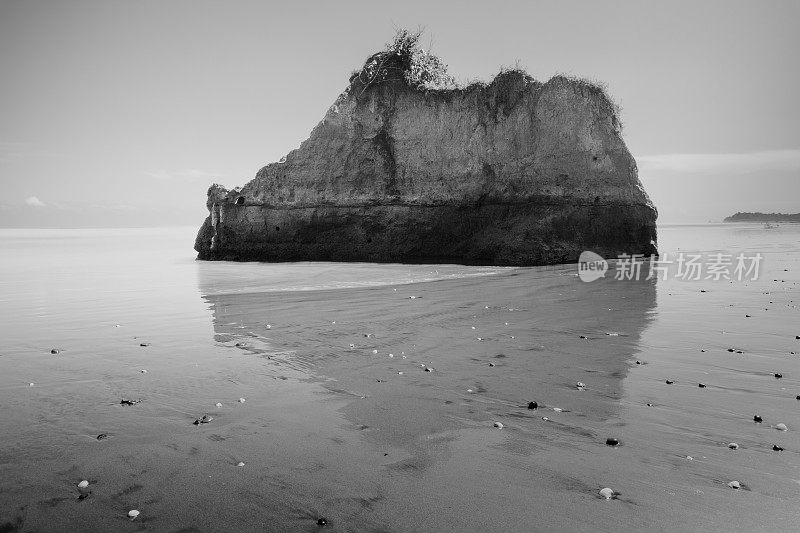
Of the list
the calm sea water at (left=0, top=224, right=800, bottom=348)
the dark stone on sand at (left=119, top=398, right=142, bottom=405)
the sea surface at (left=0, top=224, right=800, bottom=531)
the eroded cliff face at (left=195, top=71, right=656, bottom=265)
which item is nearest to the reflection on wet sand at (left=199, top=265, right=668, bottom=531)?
the sea surface at (left=0, top=224, right=800, bottom=531)

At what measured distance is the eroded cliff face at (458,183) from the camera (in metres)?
14.7

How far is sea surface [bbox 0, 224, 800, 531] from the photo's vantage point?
99.6 inches

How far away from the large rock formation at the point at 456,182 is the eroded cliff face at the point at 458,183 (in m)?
0.03

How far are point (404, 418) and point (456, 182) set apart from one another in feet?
40.2

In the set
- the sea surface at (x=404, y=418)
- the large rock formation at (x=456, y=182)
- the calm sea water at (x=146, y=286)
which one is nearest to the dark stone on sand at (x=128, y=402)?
the sea surface at (x=404, y=418)

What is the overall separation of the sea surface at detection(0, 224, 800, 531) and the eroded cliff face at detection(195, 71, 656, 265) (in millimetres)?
7072

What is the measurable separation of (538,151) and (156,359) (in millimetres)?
11932

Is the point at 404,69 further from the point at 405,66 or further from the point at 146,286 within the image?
the point at 146,286

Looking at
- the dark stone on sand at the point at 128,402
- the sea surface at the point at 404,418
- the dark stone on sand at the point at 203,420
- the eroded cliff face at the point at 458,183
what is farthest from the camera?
the eroded cliff face at the point at 458,183

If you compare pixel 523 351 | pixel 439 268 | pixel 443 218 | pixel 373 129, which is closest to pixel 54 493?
pixel 523 351

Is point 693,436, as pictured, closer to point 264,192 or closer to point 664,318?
point 664,318

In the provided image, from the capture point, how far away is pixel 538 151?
14.9 meters

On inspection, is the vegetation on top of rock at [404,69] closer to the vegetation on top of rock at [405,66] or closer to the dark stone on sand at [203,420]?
the vegetation on top of rock at [405,66]

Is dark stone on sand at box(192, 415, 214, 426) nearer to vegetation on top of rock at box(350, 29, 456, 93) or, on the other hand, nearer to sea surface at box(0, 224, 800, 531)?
sea surface at box(0, 224, 800, 531)
